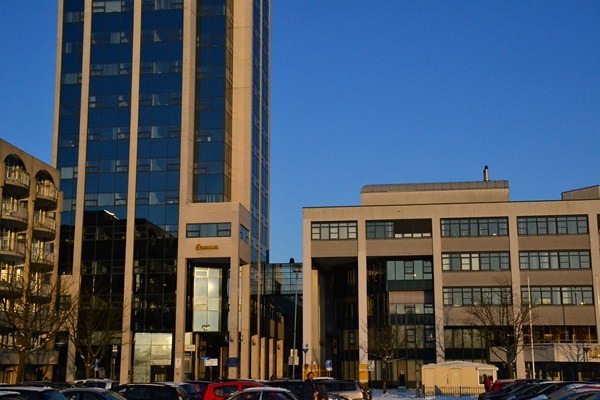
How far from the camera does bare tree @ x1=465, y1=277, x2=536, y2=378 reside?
76750mm

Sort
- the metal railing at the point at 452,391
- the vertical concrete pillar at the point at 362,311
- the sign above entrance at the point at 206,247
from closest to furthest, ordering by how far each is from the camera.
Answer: the metal railing at the point at 452,391, the sign above entrance at the point at 206,247, the vertical concrete pillar at the point at 362,311

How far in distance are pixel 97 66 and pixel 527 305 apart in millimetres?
49347

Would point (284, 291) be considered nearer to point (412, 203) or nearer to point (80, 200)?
point (412, 203)

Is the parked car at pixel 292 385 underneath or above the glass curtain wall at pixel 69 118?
underneath

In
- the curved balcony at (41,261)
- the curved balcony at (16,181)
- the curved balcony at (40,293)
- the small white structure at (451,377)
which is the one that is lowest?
the small white structure at (451,377)

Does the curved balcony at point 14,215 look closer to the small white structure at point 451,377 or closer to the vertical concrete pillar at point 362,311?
the small white structure at point 451,377

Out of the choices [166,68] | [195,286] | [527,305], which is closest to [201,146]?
[166,68]

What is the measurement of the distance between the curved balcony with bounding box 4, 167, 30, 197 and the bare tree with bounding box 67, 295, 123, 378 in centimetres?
1244

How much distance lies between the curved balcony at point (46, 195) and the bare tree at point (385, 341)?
1309 inches

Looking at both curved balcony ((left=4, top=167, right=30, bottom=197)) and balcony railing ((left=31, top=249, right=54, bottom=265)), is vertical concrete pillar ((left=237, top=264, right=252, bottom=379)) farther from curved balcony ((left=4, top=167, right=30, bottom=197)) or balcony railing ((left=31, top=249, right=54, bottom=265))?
curved balcony ((left=4, top=167, right=30, bottom=197))

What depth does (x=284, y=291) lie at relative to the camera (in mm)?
99000

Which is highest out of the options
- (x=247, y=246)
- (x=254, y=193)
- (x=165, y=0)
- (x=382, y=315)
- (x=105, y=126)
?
(x=165, y=0)

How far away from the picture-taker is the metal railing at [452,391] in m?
62.2

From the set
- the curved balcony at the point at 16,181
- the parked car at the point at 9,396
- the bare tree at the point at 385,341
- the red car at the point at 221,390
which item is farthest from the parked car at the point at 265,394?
the bare tree at the point at 385,341
